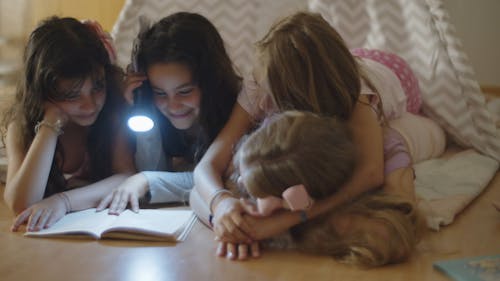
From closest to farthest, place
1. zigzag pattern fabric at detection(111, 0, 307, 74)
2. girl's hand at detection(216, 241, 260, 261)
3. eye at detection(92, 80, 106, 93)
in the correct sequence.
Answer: girl's hand at detection(216, 241, 260, 261)
eye at detection(92, 80, 106, 93)
zigzag pattern fabric at detection(111, 0, 307, 74)

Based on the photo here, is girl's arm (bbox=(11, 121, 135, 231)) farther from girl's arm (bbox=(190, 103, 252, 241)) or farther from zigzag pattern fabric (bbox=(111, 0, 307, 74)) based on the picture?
zigzag pattern fabric (bbox=(111, 0, 307, 74))

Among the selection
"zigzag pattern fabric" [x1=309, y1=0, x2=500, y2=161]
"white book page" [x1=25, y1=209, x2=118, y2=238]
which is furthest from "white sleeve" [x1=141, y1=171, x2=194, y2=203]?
"zigzag pattern fabric" [x1=309, y1=0, x2=500, y2=161]

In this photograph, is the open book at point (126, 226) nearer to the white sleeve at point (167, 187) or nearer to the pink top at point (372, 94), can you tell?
the white sleeve at point (167, 187)

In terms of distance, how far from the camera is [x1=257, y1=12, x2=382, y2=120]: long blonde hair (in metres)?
1.20

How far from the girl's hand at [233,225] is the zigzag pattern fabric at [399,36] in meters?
0.85

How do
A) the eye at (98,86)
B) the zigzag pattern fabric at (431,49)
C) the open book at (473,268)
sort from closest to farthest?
the open book at (473,268)
the eye at (98,86)
the zigzag pattern fabric at (431,49)

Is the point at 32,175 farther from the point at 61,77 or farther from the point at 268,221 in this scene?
the point at 268,221

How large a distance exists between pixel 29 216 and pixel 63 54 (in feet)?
1.25

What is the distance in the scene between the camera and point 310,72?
120 cm

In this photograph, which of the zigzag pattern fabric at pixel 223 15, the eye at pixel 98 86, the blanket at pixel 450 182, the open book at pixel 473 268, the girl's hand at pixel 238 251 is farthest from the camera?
the zigzag pattern fabric at pixel 223 15

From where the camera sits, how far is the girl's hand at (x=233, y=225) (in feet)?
3.52

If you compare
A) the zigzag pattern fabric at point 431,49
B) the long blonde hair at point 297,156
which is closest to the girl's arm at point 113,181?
the long blonde hair at point 297,156

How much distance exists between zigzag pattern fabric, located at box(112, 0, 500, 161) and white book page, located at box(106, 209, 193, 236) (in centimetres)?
75

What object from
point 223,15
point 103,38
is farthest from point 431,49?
point 103,38
